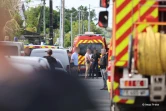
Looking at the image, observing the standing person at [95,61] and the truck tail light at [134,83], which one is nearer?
the truck tail light at [134,83]

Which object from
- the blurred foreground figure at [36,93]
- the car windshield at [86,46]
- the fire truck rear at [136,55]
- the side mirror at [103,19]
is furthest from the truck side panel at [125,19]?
the car windshield at [86,46]

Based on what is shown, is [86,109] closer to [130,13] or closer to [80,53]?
[130,13]

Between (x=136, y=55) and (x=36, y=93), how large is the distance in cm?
420

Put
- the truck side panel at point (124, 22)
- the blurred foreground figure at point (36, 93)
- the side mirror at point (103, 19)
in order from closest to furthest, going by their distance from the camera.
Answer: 1. the blurred foreground figure at point (36, 93)
2. the truck side panel at point (124, 22)
3. the side mirror at point (103, 19)

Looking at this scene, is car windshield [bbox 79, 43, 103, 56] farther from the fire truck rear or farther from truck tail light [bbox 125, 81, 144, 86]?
truck tail light [bbox 125, 81, 144, 86]

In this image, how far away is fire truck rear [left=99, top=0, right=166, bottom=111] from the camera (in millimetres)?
8078

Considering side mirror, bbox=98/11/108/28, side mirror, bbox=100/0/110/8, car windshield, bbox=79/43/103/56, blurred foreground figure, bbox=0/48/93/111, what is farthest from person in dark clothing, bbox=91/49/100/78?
blurred foreground figure, bbox=0/48/93/111

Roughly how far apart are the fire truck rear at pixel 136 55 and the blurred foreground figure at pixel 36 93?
13.1 feet

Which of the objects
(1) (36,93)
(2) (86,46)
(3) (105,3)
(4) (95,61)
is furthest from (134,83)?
(2) (86,46)

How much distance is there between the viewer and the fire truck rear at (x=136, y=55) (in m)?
8.08

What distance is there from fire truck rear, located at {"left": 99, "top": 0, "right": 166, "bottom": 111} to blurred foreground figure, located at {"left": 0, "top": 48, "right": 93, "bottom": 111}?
399cm

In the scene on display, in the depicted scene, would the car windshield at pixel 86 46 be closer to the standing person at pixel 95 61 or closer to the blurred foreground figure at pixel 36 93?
the standing person at pixel 95 61

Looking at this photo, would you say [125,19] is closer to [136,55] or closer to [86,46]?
[136,55]

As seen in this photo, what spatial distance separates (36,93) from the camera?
12.7ft
